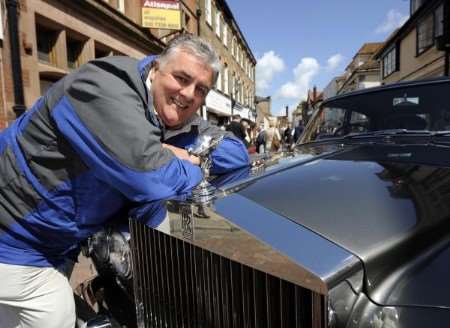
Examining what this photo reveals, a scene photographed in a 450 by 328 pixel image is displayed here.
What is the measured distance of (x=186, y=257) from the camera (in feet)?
4.14

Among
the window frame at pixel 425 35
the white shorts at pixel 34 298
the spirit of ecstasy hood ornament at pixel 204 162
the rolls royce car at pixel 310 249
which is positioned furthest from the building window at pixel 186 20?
the white shorts at pixel 34 298

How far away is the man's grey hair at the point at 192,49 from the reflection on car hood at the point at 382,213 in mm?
587

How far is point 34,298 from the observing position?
155 cm

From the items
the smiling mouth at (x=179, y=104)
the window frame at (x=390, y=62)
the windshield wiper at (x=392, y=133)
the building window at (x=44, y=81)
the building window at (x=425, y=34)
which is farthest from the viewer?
the window frame at (x=390, y=62)

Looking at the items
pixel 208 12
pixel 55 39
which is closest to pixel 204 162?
pixel 55 39

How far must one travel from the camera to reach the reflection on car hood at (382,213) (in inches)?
36.3

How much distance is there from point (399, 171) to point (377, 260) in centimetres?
62

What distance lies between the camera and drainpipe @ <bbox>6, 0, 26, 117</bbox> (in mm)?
6105

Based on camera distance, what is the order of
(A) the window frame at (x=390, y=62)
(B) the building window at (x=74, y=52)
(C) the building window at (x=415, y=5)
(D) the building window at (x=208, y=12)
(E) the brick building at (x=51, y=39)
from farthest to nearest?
(A) the window frame at (x=390, y=62)
(C) the building window at (x=415, y=5)
(D) the building window at (x=208, y=12)
(B) the building window at (x=74, y=52)
(E) the brick building at (x=51, y=39)

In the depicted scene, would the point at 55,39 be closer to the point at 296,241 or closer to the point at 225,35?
the point at 296,241

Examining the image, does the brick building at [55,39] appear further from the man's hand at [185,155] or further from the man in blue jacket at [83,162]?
the man's hand at [185,155]

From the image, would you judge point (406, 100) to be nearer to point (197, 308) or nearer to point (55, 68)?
point (197, 308)

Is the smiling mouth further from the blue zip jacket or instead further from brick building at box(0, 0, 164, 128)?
brick building at box(0, 0, 164, 128)

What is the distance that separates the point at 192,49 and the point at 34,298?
4.36 feet
